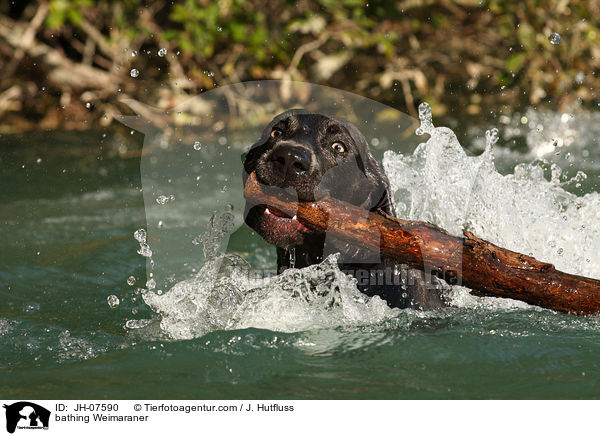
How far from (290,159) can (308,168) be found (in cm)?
11

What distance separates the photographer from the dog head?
3.43 m

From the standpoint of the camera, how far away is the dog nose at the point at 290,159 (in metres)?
3.42

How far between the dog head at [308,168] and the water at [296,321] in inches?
15.5

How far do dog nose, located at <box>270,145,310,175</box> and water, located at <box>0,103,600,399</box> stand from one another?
57 cm

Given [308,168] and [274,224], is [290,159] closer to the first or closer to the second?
[308,168]

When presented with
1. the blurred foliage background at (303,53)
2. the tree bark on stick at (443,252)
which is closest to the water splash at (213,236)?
the tree bark on stick at (443,252)

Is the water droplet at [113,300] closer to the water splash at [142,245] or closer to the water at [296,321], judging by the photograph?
the water at [296,321]

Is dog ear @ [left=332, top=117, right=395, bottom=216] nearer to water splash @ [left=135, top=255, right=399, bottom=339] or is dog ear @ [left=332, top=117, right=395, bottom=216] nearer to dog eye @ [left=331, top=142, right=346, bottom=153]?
dog eye @ [left=331, top=142, right=346, bottom=153]

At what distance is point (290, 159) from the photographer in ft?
11.2

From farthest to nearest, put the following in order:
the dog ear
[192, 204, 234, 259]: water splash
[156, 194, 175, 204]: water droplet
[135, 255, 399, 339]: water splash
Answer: [156, 194, 175, 204]: water droplet
[192, 204, 234, 259]: water splash
the dog ear
[135, 255, 399, 339]: water splash

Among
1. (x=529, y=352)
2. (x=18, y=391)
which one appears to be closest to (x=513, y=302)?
(x=529, y=352)

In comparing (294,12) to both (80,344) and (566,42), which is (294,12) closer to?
(566,42)
